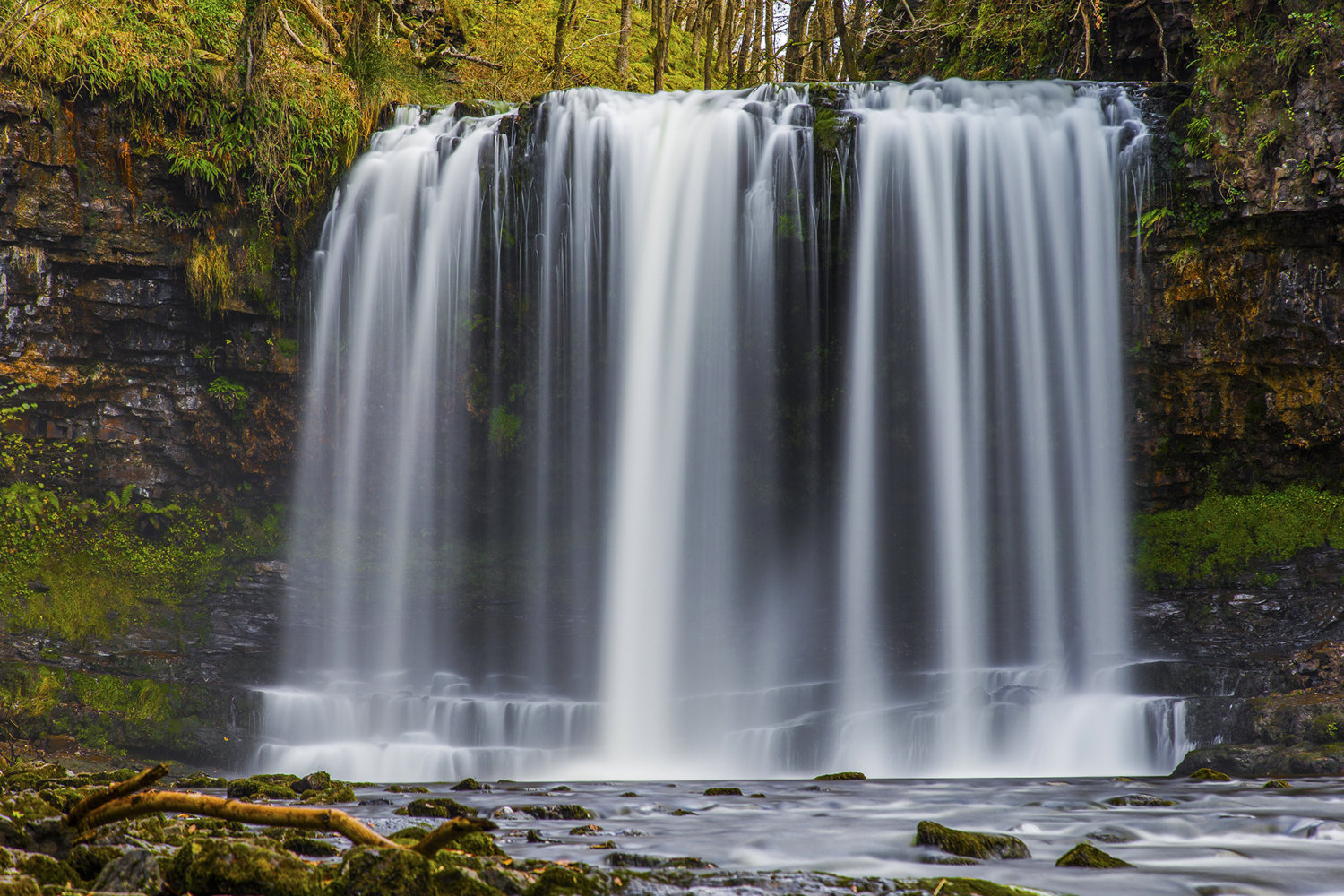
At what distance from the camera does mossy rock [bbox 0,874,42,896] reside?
2363 millimetres

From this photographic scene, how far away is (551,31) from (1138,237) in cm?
1521

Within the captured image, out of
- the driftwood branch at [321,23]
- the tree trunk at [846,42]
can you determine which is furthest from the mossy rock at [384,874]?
the tree trunk at [846,42]

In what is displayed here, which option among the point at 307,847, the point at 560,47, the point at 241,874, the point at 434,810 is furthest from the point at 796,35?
the point at 241,874

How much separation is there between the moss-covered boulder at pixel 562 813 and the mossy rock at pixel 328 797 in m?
1.13

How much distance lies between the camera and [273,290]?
1189 cm

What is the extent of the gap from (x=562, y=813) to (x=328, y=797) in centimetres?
144

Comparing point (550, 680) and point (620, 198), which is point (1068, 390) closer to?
point (620, 198)

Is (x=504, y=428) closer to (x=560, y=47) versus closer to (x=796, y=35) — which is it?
(x=560, y=47)

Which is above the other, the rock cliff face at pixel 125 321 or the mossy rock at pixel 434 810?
the rock cliff face at pixel 125 321

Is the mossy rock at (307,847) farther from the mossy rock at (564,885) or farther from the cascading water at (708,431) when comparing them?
the cascading water at (708,431)

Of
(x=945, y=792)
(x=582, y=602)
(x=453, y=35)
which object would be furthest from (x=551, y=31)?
(x=945, y=792)

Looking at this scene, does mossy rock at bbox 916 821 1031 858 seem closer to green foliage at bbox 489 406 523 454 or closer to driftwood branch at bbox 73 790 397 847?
driftwood branch at bbox 73 790 397 847

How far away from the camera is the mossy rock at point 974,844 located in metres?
4.11

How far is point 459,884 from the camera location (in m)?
2.69
